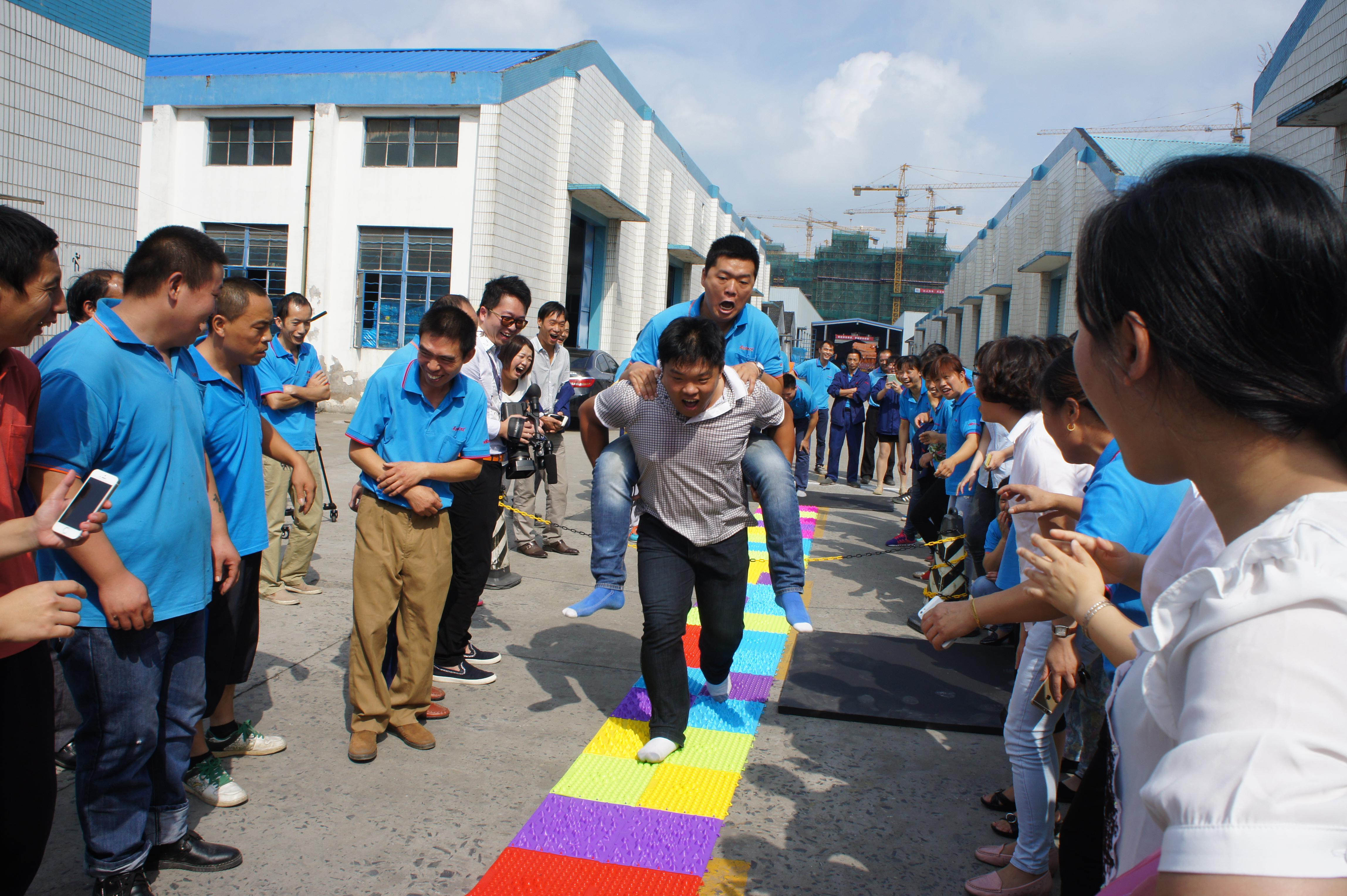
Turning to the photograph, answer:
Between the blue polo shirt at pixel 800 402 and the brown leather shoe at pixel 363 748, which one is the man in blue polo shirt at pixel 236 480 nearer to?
the brown leather shoe at pixel 363 748

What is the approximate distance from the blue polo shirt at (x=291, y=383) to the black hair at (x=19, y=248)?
329 cm

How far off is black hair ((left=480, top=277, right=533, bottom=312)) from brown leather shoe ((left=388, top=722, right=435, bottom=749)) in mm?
2991

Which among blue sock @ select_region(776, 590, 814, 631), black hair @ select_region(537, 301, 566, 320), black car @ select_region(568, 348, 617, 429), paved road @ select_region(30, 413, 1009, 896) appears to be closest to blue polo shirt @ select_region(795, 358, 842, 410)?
black car @ select_region(568, 348, 617, 429)

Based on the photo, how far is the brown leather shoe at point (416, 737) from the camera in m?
3.89

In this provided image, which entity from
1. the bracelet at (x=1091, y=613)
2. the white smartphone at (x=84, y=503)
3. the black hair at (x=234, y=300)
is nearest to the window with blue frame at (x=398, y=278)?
the black hair at (x=234, y=300)

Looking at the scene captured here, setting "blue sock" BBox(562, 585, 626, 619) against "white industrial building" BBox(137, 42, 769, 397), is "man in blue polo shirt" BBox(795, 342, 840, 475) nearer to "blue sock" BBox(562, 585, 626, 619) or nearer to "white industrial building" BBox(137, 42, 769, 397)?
"white industrial building" BBox(137, 42, 769, 397)

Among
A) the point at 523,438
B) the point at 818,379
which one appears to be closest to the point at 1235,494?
the point at 523,438

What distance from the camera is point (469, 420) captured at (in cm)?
412

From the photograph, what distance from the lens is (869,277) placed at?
12838 centimetres

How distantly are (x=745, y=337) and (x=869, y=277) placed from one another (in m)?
130

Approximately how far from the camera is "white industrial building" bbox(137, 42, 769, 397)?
17609 mm

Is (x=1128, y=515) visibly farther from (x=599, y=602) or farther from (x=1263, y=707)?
(x=599, y=602)

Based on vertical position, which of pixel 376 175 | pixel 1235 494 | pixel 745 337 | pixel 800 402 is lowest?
pixel 1235 494

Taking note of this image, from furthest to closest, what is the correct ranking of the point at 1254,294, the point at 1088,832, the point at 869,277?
the point at 869,277 → the point at 1088,832 → the point at 1254,294
